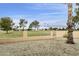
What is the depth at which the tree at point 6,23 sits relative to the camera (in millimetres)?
4039

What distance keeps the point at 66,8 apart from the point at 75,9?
0.10m

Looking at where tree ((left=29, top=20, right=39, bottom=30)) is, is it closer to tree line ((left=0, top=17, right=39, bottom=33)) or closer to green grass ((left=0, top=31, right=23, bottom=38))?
tree line ((left=0, top=17, right=39, bottom=33))

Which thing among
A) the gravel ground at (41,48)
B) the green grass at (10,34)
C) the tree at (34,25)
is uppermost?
the tree at (34,25)

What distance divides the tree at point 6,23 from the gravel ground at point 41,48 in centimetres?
19

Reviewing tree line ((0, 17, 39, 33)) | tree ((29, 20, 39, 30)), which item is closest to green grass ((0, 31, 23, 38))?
tree line ((0, 17, 39, 33))

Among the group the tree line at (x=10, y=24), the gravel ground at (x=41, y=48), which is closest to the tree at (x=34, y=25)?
the tree line at (x=10, y=24)

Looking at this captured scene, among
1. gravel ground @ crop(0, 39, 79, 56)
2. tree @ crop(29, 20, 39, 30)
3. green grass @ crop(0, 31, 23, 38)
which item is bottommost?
gravel ground @ crop(0, 39, 79, 56)

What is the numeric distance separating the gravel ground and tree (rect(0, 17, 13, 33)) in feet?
0.63

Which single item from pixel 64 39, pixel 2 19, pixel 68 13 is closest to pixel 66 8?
pixel 68 13

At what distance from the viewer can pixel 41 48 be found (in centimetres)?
407

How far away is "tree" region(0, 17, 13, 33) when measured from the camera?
4039 millimetres

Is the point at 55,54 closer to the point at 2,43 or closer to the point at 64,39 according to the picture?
the point at 64,39

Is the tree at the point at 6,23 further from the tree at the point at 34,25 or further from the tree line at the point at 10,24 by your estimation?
the tree at the point at 34,25

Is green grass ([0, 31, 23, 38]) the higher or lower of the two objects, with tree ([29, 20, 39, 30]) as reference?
lower
